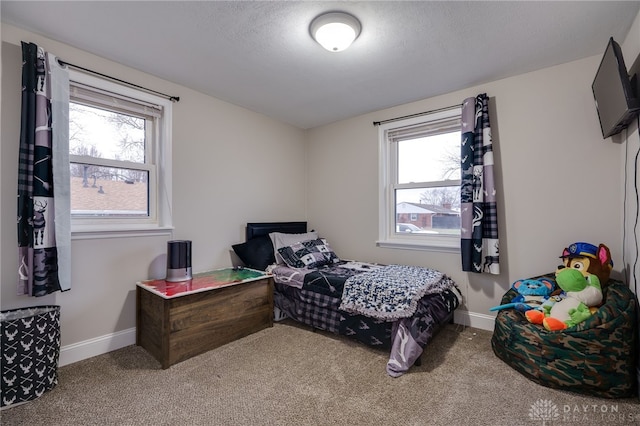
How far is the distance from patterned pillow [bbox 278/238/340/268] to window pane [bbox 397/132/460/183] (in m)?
1.21

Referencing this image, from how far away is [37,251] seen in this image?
185 centimetres

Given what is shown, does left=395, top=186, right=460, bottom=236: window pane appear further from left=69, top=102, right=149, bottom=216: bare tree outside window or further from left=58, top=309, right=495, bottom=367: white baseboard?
left=69, top=102, right=149, bottom=216: bare tree outside window

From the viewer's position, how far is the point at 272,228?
3.49m

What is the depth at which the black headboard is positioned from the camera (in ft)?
10.7

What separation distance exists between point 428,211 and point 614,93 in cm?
168

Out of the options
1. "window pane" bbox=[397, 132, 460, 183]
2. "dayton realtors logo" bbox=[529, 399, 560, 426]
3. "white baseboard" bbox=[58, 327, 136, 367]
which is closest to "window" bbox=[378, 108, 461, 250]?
"window pane" bbox=[397, 132, 460, 183]

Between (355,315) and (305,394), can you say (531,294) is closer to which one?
(355,315)

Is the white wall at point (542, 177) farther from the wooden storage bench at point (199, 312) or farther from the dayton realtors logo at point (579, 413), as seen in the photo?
the wooden storage bench at point (199, 312)

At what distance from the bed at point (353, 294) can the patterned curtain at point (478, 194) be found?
0.37 metres

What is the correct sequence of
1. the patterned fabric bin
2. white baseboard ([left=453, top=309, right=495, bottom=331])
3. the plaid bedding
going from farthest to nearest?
white baseboard ([left=453, top=309, right=495, bottom=331]) < the plaid bedding < the patterned fabric bin

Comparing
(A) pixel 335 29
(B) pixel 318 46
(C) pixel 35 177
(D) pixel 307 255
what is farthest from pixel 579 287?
(C) pixel 35 177

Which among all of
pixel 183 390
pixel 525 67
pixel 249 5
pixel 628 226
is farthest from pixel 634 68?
pixel 183 390

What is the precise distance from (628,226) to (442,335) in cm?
156

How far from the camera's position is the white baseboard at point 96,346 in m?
2.07
